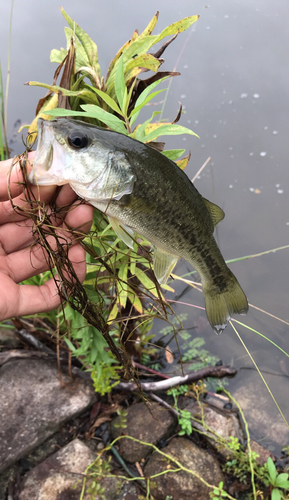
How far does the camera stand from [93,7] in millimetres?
7496

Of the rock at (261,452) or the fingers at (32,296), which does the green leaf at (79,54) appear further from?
the rock at (261,452)

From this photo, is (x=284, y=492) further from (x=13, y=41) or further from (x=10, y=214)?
(x=13, y=41)

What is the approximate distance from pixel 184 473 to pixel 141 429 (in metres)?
0.46

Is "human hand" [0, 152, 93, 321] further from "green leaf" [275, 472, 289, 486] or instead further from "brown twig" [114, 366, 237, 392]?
"green leaf" [275, 472, 289, 486]

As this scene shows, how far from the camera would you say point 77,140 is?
168 cm

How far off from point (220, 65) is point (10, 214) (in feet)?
17.7

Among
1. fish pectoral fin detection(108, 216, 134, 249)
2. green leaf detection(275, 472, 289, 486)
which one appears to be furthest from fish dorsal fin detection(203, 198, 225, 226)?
green leaf detection(275, 472, 289, 486)

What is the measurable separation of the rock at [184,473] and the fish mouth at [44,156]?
90.9 inches

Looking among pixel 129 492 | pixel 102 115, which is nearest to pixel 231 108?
pixel 102 115

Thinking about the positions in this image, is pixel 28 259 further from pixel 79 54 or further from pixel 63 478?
pixel 63 478

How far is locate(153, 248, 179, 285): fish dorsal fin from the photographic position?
200cm

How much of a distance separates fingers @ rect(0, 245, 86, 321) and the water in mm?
2179

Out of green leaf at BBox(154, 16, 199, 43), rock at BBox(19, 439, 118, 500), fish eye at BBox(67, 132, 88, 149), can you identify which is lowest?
rock at BBox(19, 439, 118, 500)

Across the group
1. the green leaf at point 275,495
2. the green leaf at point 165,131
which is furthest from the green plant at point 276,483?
the green leaf at point 165,131
